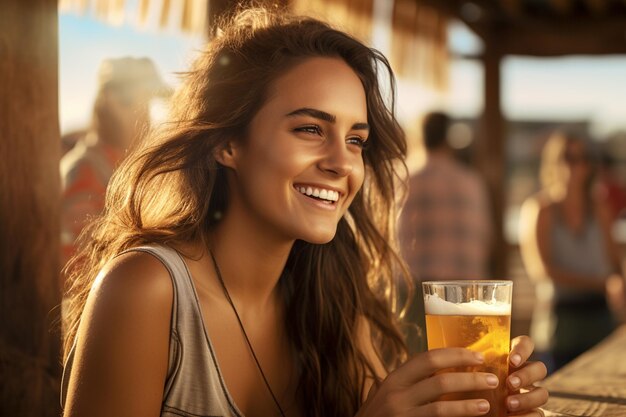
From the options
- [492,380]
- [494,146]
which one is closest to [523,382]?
[492,380]

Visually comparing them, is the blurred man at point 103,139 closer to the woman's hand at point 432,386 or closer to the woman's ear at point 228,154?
the woman's ear at point 228,154

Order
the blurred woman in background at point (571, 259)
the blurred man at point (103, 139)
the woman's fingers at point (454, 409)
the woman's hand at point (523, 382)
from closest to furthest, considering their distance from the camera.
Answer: the woman's fingers at point (454, 409), the woman's hand at point (523, 382), the blurred man at point (103, 139), the blurred woman in background at point (571, 259)

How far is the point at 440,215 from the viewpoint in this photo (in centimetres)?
516

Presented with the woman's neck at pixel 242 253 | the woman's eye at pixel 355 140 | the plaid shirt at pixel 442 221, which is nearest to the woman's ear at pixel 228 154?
the woman's neck at pixel 242 253

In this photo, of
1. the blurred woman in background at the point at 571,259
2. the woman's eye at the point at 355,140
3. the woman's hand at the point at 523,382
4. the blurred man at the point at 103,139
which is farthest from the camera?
the blurred woman in background at the point at 571,259

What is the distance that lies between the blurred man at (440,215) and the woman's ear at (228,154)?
316 cm

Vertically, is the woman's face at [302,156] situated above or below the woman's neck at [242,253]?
above

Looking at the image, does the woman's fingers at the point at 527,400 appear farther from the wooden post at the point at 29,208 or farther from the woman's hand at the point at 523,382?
the wooden post at the point at 29,208

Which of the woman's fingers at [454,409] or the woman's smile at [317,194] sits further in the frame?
the woman's smile at [317,194]

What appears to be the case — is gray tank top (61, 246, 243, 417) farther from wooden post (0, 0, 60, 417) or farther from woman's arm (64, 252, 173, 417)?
wooden post (0, 0, 60, 417)

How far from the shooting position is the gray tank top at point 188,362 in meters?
1.75

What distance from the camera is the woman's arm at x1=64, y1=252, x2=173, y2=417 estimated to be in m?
1.60

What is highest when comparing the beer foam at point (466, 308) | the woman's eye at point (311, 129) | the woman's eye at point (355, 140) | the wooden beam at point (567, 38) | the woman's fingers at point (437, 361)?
the wooden beam at point (567, 38)

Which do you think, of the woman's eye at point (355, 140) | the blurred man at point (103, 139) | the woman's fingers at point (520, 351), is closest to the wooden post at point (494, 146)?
the blurred man at point (103, 139)
